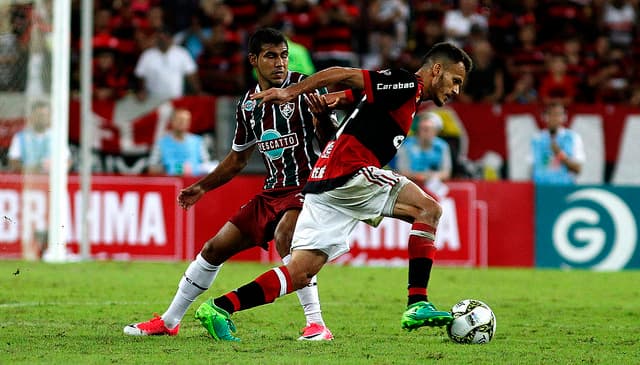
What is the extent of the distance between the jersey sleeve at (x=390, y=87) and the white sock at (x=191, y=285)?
159 cm

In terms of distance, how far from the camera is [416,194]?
7387 mm

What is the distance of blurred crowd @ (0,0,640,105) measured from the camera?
18031mm

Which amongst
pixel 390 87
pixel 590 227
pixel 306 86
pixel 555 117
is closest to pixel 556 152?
pixel 555 117

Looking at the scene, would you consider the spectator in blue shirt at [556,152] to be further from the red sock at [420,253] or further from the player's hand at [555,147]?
the red sock at [420,253]

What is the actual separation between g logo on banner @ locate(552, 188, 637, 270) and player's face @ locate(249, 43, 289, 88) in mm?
8751

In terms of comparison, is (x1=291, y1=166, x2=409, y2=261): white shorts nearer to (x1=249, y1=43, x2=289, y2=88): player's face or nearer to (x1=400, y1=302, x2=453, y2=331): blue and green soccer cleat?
(x1=400, y1=302, x2=453, y2=331): blue and green soccer cleat

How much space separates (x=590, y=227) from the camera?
616 inches

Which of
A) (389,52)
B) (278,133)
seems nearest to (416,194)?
(278,133)

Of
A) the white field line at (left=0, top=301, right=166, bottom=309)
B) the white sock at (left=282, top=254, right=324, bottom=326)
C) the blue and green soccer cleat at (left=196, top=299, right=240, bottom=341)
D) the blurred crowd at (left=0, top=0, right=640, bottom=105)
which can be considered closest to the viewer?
the blue and green soccer cleat at (left=196, top=299, right=240, bottom=341)

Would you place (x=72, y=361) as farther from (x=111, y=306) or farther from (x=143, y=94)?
(x=143, y=94)

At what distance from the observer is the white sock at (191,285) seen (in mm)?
7812

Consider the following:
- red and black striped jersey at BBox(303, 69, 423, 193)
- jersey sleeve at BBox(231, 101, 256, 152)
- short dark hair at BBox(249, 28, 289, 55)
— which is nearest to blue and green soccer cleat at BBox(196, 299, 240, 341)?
red and black striped jersey at BBox(303, 69, 423, 193)

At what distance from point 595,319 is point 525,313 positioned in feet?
2.07

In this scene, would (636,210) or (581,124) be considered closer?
(636,210)
